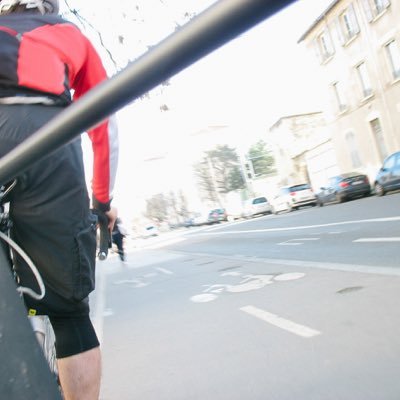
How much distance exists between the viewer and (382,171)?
18000mm

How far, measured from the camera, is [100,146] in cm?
176

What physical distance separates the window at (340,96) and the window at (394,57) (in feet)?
14.9

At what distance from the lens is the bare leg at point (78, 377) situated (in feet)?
5.38

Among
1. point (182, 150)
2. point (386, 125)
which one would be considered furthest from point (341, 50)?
point (182, 150)

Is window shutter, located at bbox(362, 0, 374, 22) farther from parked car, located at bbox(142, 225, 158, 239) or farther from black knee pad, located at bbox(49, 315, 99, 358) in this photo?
parked car, located at bbox(142, 225, 158, 239)

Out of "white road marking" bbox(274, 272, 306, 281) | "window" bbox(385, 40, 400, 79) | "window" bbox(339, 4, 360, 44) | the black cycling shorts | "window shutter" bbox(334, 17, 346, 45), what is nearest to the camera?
the black cycling shorts

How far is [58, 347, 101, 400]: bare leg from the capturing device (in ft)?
5.38

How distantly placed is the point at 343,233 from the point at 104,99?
9.42 m

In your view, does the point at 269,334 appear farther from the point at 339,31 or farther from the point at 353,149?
the point at 353,149

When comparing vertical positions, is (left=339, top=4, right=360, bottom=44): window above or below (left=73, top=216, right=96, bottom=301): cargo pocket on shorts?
above

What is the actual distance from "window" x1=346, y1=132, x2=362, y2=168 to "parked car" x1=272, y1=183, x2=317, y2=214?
329 cm

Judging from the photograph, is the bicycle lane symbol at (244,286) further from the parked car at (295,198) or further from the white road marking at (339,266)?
the parked car at (295,198)

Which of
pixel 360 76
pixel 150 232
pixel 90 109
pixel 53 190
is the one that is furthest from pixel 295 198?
pixel 150 232

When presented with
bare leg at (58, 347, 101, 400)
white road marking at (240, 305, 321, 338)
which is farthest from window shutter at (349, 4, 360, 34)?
bare leg at (58, 347, 101, 400)
